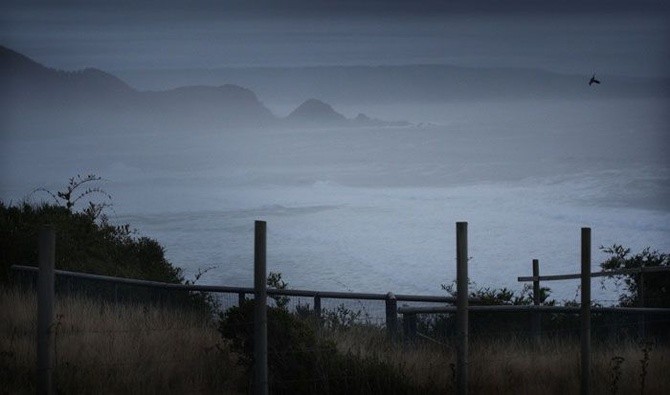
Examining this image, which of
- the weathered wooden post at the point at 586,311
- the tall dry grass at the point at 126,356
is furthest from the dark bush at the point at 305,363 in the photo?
the weathered wooden post at the point at 586,311

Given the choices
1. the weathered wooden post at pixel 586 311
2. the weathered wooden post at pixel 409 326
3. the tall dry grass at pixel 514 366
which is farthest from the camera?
the weathered wooden post at pixel 409 326

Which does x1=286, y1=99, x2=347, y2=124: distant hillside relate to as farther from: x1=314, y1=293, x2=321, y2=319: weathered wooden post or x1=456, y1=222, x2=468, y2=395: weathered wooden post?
x1=456, y1=222, x2=468, y2=395: weathered wooden post

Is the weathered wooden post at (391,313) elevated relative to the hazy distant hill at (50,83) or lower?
lower

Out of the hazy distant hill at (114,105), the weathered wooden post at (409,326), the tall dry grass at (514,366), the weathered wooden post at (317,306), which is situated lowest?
the tall dry grass at (514,366)

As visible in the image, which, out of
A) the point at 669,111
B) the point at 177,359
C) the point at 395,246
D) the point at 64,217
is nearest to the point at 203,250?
the point at 395,246

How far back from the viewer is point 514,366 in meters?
11.6

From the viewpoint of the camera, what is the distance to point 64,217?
2100cm

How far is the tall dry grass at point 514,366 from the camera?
10969 mm

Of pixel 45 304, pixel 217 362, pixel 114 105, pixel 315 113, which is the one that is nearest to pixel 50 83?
pixel 114 105

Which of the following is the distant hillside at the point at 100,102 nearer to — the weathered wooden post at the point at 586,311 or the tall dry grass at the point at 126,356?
the tall dry grass at the point at 126,356

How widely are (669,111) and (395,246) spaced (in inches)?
540

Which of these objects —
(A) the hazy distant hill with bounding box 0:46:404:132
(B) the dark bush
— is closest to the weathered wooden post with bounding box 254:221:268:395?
(B) the dark bush

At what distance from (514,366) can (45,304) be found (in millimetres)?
4846

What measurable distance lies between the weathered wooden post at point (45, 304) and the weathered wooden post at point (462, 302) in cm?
332
